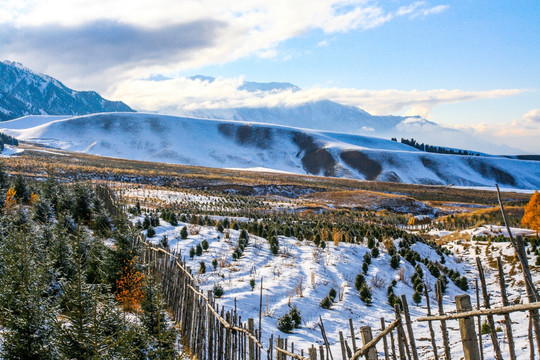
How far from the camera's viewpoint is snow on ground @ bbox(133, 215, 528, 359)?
31.6 ft

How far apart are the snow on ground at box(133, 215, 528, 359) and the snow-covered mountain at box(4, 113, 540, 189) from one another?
3922 inches

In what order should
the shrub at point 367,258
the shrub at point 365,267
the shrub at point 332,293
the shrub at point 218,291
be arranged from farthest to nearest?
1. the shrub at point 367,258
2. the shrub at point 365,267
3. the shrub at point 332,293
4. the shrub at point 218,291

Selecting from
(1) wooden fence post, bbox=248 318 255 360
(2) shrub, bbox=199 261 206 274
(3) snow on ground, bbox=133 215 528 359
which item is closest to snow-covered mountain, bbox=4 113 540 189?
(3) snow on ground, bbox=133 215 528 359

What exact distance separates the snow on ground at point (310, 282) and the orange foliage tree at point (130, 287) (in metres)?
2.34

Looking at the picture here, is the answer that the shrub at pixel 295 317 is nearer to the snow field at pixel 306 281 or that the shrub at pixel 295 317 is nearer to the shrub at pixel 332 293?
the snow field at pixel 306 281

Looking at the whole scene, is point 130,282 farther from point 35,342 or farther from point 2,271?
point 35,342

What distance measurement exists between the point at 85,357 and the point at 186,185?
49949 millimetres

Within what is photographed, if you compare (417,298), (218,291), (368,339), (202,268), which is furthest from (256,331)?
(417,298)

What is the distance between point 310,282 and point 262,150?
131318 millimetres

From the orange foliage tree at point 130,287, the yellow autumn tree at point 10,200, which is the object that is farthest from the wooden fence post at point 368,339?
the yellow autumn tree at point 10,200

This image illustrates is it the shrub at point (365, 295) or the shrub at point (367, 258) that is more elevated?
the shrub at point (367, 258)

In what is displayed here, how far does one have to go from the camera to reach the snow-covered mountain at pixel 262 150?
119 metres

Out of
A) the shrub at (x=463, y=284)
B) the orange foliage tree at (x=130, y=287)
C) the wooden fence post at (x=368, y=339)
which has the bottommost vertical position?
the shrub at (x=463, y=284)

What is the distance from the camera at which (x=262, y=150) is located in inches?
5625
